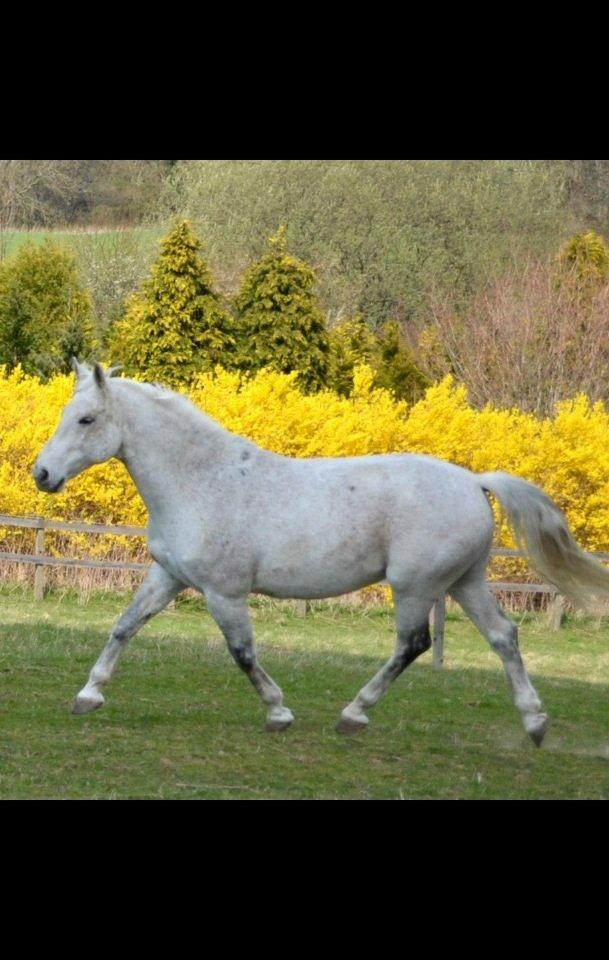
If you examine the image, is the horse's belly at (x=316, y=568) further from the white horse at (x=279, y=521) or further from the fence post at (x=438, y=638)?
the fence post at (x=438, y=638)

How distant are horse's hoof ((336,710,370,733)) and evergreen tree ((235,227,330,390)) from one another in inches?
613

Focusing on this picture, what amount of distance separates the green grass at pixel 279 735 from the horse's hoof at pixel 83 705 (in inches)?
3.1

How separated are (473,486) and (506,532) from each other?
7.64 meters

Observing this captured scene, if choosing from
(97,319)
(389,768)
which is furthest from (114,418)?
(97,319)

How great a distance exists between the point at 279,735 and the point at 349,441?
896cm

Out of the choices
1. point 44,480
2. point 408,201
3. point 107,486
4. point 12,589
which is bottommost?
point 12,589

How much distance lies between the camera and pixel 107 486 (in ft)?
52.2

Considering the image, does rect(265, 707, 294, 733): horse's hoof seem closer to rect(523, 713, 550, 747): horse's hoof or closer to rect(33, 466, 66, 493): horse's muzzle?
rect(523, 713, 550, 747): horse's hoof

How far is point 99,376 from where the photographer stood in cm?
669

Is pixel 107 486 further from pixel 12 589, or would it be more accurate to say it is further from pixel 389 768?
pixel 389 768

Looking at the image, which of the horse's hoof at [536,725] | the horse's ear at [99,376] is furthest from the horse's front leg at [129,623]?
the horse's hoof at [536,725]

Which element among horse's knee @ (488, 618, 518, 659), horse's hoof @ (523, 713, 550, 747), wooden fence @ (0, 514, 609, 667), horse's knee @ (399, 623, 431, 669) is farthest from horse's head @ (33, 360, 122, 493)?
wooden fence @ (0, 514, 609, 667)

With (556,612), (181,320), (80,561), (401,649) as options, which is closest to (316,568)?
(401,649)

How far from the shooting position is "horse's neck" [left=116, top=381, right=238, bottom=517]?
271 inches
